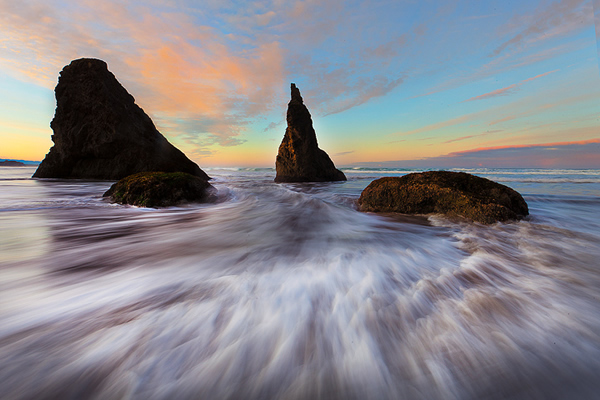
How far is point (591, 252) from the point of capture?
2574mm

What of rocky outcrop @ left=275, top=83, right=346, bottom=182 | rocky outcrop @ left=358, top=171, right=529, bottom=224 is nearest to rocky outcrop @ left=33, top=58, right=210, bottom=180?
rocky outcrop @ left=275, top=83, right=346, bottom=182

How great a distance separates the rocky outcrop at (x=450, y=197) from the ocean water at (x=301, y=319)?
3.01 ft

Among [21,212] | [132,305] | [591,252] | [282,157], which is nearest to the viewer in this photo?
[132,305]

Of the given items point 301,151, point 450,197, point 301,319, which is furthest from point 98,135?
point 450,197

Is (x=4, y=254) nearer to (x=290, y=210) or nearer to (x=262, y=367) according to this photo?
(x=262, y=367)

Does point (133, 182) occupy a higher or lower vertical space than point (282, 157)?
lower

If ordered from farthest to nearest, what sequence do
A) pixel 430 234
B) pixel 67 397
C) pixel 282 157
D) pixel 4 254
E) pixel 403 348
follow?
pixel 282 157, pixel 430 234, pixel 4 254, pixel 403 348, pixel 67 397

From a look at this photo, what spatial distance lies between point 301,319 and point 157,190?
5530 mm

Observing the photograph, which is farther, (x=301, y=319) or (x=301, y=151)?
(x=301, y=151)

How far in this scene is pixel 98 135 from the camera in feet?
52.1

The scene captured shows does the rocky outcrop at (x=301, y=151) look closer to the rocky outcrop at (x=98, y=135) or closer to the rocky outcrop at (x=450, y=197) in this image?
the rocky outcrop at (x=98, y=135)

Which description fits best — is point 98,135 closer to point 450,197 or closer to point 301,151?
point 301,151

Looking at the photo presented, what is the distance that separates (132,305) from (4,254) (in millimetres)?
2228

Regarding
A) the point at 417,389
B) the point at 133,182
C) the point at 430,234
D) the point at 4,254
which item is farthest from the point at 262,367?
the point at 133,182
